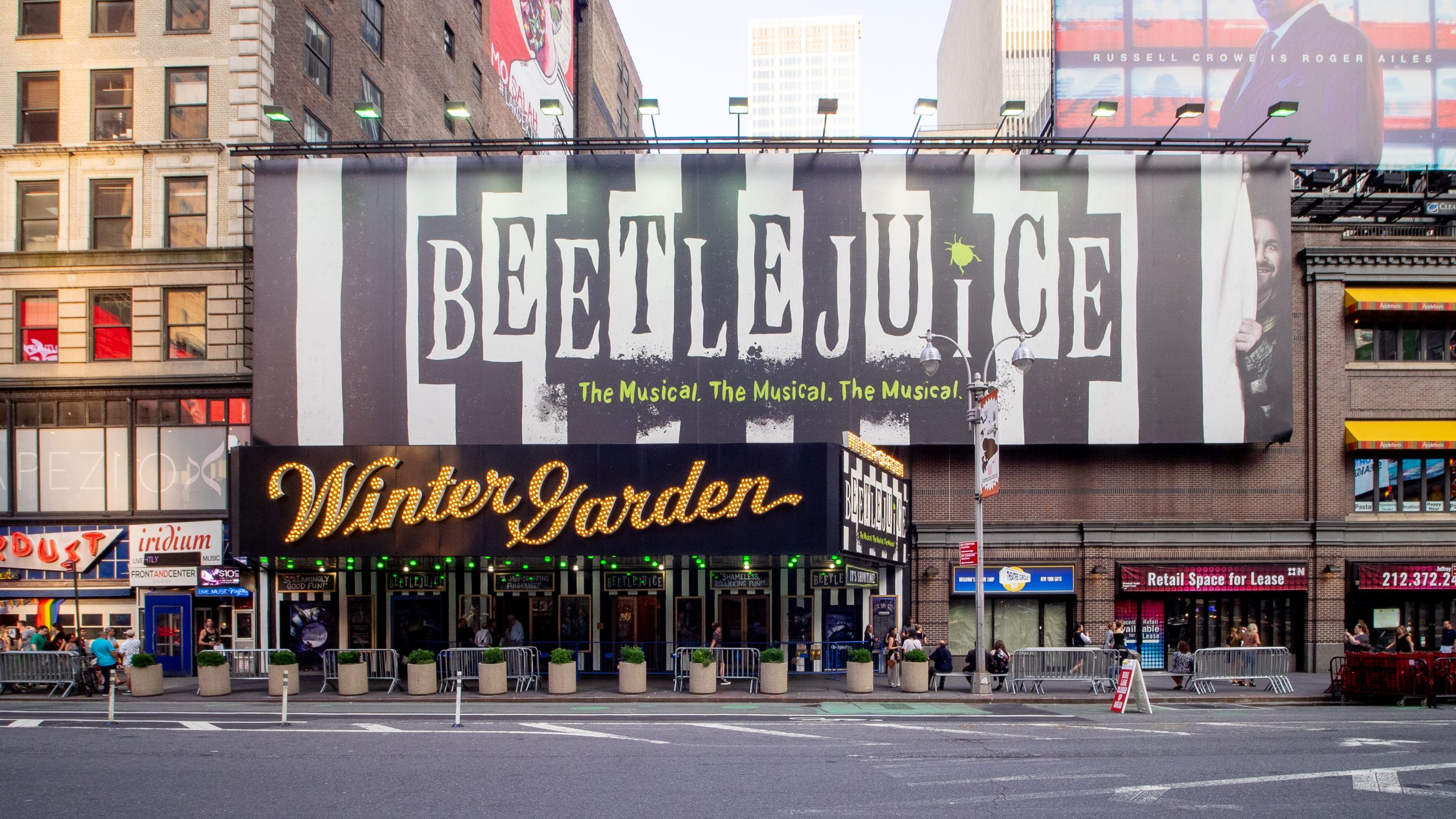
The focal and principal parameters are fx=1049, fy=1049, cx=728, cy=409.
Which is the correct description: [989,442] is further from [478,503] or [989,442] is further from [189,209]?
[189,209]

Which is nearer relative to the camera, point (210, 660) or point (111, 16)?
point (210, 660)

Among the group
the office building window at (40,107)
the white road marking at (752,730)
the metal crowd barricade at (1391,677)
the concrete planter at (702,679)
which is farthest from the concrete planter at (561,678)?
the office building window at (40,107)

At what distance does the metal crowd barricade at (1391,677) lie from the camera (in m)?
21.2

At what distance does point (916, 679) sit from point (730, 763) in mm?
10059

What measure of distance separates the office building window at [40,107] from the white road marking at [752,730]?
84.8ft

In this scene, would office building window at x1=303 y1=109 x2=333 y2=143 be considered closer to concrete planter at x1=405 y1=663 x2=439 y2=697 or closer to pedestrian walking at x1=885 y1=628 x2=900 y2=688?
concrete planter at x1=405 y1=663 x2=439 y2=697

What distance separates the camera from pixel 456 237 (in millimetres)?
29906

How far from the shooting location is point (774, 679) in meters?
23.5

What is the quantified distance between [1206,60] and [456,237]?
2634 cm

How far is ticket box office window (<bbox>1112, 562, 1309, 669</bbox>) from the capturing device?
29.8m

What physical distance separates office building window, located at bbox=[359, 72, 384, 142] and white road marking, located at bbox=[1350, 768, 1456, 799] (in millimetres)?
32914

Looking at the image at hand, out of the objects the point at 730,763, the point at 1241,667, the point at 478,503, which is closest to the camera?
the point at 730,763

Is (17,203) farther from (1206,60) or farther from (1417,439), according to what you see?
(1417,439)

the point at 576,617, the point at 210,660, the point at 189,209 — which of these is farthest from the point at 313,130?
the point at 576,617
